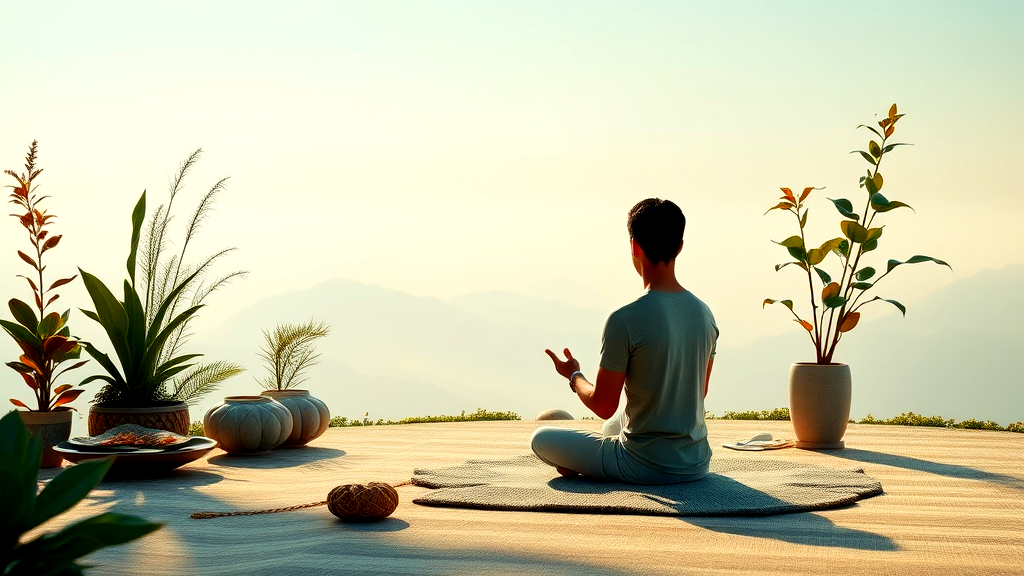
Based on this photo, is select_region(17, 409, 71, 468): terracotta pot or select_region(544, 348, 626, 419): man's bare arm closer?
select_region(544, 348, 626, 419): man's bare arm

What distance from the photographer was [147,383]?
484 cm

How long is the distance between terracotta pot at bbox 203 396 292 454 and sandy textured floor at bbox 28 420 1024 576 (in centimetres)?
38

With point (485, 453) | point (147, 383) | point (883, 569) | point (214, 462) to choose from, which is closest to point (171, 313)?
point (147, 383)

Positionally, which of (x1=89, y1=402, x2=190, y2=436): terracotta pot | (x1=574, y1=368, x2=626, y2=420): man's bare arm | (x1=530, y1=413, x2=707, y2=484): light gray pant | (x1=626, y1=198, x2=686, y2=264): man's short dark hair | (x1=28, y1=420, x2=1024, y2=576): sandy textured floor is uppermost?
(x1=626, y1=198, x2=686, y2=264): man's short dark hair

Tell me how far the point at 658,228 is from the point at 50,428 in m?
3.09

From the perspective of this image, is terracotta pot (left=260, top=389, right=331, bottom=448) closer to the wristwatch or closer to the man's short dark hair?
the wristwatch

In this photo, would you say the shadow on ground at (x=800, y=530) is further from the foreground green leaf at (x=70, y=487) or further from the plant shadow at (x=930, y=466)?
the foreground green leaf at (x=70, y=487)

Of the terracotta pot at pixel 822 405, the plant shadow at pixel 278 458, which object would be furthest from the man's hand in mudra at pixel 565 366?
the terracotta pot at pixel 822 405

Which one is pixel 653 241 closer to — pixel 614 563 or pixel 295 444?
pixel 614 563

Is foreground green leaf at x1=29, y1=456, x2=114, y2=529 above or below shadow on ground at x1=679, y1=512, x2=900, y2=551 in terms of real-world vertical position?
above

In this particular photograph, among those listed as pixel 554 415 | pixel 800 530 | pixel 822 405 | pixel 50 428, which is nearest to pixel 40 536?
pixel 800 530

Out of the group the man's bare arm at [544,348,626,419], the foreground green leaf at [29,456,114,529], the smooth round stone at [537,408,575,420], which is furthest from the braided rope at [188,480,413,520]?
the smooth round stone at [537,408,575,420]

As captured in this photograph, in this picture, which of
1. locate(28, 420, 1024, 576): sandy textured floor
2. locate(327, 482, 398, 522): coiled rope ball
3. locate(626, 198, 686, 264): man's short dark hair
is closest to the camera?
locate(28, 420, 1024, 576): sandy textured floor

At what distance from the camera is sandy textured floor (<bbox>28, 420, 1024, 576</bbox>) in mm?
2432
